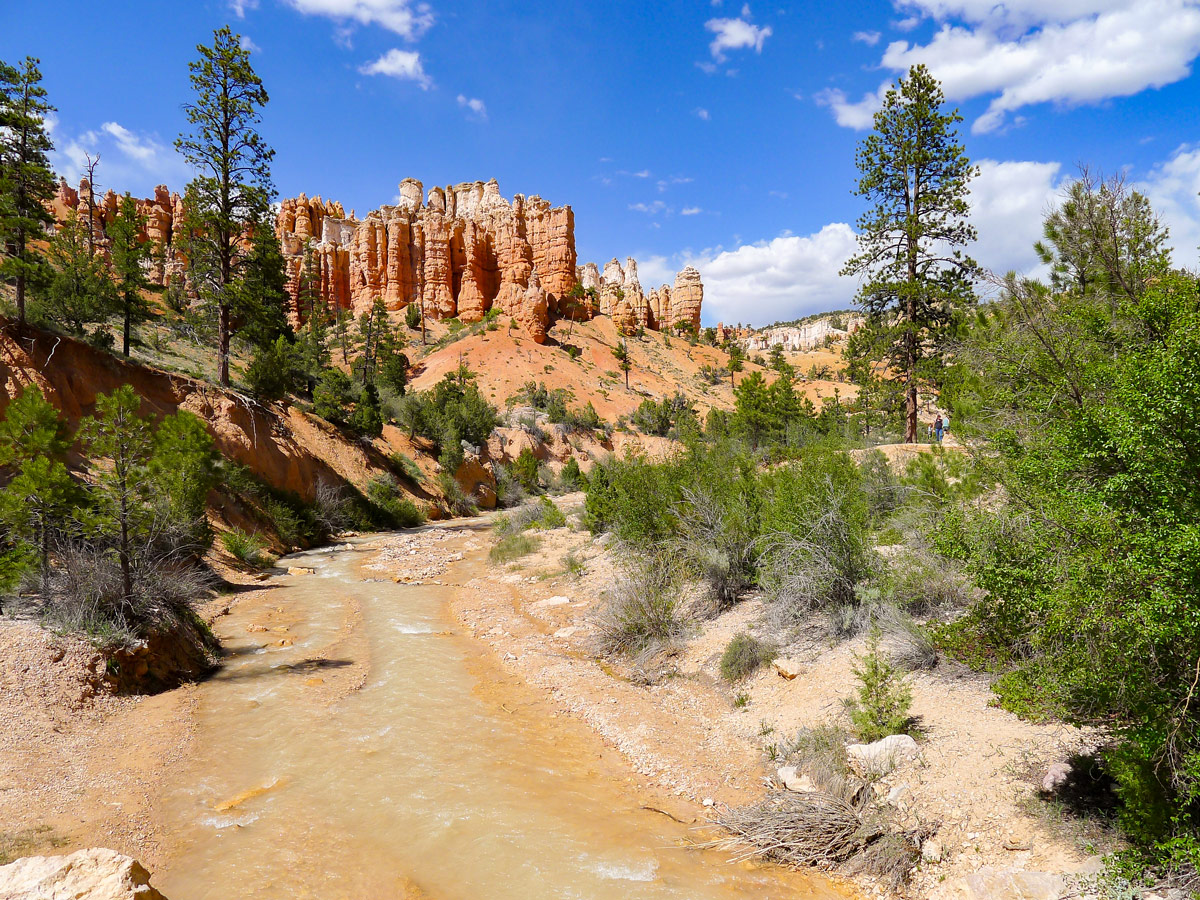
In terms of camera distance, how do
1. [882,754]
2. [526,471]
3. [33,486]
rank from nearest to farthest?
1. [882,754]
2. [33,486]
3. [526,471]

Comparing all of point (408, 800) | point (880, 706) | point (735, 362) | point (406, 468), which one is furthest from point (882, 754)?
point (735, 362)

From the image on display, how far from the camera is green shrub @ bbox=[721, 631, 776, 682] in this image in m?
8.80

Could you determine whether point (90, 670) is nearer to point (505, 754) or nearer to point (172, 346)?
point (505, 754)

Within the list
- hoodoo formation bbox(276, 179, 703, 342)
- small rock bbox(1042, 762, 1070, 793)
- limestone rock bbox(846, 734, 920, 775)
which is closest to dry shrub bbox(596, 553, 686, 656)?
limestone rock bbox(846, 734, 920, 775)

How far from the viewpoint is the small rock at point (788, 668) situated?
26.8 ft

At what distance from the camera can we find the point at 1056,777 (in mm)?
4902

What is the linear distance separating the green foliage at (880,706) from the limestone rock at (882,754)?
6.3 inches

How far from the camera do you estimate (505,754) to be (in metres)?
7.22

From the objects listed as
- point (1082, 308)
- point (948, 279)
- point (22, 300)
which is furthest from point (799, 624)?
point (22, 300)

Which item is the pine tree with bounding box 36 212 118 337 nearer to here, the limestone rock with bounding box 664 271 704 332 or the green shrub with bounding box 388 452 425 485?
the green shrub with bounding box 388 452 425 485

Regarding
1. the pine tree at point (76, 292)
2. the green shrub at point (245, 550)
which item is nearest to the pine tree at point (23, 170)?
the pine tree at point (76, 292)

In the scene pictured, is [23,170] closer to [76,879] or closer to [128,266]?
[128,266]

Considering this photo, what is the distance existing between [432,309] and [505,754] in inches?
2801

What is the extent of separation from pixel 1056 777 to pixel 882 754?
4.62 feet
